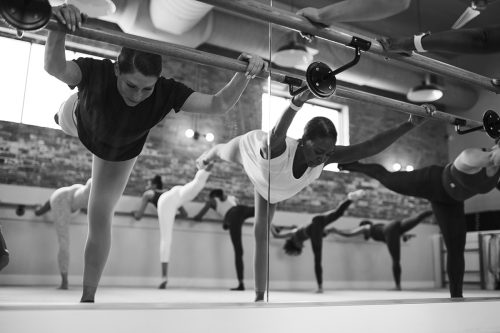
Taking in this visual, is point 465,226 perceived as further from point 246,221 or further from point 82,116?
point 82,116

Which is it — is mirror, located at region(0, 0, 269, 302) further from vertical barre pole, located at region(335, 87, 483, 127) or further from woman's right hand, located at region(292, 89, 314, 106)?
vertical barre pole, located at region(335, 87, 483, 127)

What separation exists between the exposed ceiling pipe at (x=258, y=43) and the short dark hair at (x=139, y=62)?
0.31 feet

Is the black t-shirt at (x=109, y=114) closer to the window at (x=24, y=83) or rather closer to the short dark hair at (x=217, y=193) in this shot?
the window at (x=24, y=83)

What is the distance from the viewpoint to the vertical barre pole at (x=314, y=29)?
87.6 inches

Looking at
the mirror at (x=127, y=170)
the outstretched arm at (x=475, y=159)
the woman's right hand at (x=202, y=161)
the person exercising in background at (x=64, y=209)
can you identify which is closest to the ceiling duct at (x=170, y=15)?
the mirror at (x=127, y=170)

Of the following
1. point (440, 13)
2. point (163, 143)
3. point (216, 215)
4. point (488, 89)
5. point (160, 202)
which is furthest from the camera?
point (440, 13)

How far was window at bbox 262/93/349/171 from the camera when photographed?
2.39 m

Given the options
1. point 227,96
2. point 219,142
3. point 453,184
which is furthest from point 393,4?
point 453,184

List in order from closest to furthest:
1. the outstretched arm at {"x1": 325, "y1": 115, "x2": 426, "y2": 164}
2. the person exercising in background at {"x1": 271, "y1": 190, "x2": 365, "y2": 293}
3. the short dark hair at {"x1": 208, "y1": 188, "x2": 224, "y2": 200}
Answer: the short dark hair at {"x1": 208, "y1": 188, "x2": 224, "y2": 200}
the outstretched arm at {"x1": 325, "y1": 115, "x2": 426, "y2": 164}
the person exercising in background at {"x1": 271, "y1": 190, "x2": 365, "y2": 293}

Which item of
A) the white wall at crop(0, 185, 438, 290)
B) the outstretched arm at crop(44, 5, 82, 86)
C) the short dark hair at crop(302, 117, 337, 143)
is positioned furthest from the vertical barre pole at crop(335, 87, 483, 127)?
the outstretched arm at crop(44, 5, 82, 86)

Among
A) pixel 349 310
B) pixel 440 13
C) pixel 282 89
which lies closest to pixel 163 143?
pixel 282 89

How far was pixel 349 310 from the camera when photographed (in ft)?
7.14

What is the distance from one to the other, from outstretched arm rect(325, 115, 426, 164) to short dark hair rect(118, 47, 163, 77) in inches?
51.4

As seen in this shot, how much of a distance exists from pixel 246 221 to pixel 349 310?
0.73 metres
